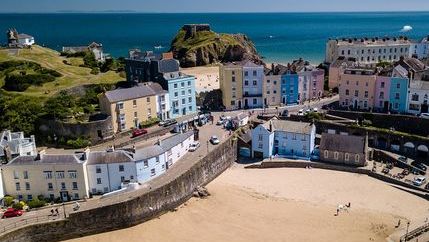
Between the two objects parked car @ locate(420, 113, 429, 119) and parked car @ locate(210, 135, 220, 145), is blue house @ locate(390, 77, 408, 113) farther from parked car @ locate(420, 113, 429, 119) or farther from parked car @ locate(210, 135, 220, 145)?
parked car @ locate(210, 135, 220, 145)

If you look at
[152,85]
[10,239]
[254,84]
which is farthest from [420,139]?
[10,239]

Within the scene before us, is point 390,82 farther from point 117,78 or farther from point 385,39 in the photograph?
point 117,78

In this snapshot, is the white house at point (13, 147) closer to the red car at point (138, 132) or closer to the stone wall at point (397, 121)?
the red car at point (138, 132)

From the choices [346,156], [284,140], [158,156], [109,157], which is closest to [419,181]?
[346,156]

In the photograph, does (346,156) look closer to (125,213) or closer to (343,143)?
(343,143)

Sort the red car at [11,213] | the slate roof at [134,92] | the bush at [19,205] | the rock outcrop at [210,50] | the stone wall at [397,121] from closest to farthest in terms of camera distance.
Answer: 1. the red car at [11,213]
2. the bush at [19,205]
3. the slate roof at [134,92]
4. the stone wall at [397,121]
5. the rock outcrop at [210,50]

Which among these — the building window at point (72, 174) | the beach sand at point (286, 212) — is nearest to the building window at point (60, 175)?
the building window at point (72, 174)
